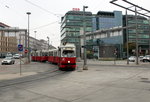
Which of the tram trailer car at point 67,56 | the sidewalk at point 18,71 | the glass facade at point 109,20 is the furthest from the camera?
the glass facade at point 109,20

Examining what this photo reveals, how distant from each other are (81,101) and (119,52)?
78.6m

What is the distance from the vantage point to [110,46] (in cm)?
7988

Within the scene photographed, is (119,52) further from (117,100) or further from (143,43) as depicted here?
(117,100)

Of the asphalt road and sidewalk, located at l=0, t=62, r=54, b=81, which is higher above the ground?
the asphalt road

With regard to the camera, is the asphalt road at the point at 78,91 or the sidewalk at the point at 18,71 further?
the sidewalk at the point at 18,71

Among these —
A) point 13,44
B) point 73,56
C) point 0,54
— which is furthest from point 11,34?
point 13,44

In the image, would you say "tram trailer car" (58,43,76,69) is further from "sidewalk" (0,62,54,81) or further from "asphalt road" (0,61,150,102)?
"asphalt road" (0,61,150,102)

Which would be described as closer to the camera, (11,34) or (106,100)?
(106,100)

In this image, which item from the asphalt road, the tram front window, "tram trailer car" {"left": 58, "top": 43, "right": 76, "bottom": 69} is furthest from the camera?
the tram front window

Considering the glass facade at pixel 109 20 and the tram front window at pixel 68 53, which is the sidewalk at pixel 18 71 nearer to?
the tram front window at pixel 68 53

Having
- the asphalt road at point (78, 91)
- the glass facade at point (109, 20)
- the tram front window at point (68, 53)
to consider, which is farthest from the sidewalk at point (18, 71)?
the glass facade at point (109, 20)

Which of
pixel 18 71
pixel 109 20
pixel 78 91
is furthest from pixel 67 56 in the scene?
pixel 109 20

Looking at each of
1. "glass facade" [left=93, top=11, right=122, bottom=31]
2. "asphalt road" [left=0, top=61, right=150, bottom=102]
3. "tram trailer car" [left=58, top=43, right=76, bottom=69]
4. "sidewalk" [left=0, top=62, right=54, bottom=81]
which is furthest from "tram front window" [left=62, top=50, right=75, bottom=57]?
"glass facade" [left=93, top=11, right=122, bottom=31]

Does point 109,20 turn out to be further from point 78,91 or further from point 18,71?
point 78,91
